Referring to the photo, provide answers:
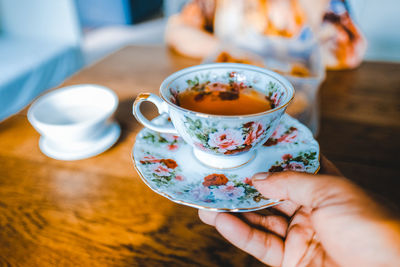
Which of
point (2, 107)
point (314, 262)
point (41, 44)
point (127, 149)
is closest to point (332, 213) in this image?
point (314, 262)

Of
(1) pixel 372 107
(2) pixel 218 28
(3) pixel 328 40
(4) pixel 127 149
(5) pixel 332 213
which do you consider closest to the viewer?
(5) pixel 332 213

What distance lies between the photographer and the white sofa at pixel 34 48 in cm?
163

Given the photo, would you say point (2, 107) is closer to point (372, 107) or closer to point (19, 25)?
point (19, 25)

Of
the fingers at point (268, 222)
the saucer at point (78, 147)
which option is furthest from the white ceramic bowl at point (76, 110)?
the fingers at point (268, 222)

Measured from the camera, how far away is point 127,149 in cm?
59

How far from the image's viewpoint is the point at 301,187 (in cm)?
40

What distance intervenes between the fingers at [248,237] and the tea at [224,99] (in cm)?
17

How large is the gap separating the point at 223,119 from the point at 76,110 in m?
0.42

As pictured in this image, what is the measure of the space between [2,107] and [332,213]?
1.74 metres

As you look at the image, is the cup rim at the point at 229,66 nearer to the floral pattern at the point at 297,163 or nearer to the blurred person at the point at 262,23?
the floral pattern at the point at 297,163

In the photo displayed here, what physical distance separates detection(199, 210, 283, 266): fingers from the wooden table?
1 centimetres

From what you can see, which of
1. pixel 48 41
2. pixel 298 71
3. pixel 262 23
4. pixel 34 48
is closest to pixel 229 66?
pixel 298 71

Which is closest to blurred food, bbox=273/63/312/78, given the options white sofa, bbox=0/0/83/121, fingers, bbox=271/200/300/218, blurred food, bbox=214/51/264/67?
blurred food, bbox=214/51/264/67

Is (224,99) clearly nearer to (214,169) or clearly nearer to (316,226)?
(214,169)
